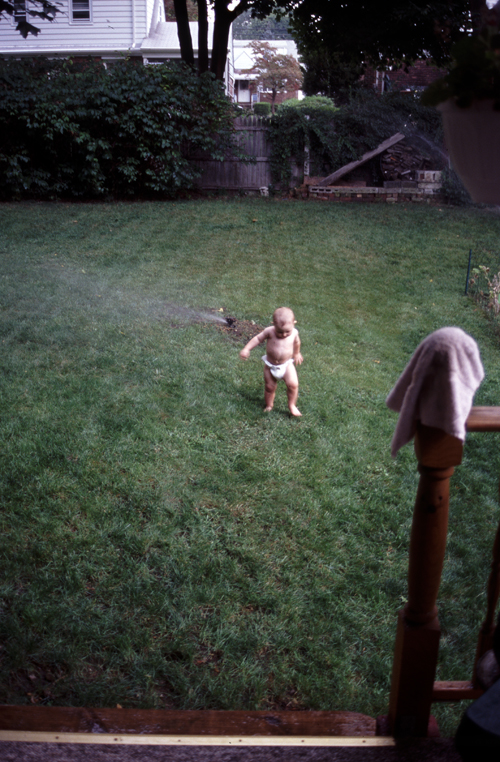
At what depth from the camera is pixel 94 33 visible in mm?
17172

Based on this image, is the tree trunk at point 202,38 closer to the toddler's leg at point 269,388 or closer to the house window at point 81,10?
the house window at point 81,10

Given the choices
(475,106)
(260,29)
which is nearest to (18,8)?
(475,106)

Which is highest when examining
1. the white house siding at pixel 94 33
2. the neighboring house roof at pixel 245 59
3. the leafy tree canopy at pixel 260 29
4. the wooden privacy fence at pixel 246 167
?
the leafy tree canopy at pixel 260 29

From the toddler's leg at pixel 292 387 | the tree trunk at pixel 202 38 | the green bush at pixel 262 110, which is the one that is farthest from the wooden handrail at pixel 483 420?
the green bush at pixel 262 110

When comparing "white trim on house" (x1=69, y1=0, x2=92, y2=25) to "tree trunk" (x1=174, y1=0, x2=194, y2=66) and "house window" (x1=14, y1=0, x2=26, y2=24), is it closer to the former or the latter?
"tree trunk" (x1=174, y1=0, x2=194, y2=66)

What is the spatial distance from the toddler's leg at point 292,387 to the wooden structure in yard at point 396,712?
2497 millimetres

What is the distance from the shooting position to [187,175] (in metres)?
11.3

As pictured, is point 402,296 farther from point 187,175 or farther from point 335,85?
point 335,85

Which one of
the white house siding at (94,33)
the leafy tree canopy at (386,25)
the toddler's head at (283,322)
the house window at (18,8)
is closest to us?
the leafy tree canopy at (386,25)

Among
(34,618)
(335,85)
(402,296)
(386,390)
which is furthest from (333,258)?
(335,85)

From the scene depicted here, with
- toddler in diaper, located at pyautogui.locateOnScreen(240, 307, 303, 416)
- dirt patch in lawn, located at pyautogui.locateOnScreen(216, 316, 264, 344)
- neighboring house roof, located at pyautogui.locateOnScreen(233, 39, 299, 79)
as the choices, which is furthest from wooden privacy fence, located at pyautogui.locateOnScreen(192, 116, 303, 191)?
neighboring house roof, located at pyautogui.locateOnScreen(233, 39, 299, 79)

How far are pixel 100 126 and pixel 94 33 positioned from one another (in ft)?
29.1

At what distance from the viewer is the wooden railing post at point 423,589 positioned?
1.26 metres

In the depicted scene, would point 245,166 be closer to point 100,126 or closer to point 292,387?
point 100,126
